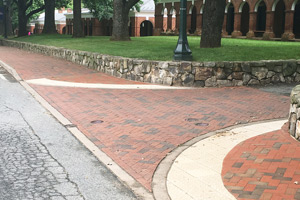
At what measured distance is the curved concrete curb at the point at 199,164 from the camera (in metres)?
4.92

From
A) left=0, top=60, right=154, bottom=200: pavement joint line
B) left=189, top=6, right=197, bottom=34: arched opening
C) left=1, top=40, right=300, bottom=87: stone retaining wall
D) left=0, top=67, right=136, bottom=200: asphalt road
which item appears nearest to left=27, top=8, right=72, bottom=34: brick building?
left=189, top=6, right=197, bottom=34: arched opening

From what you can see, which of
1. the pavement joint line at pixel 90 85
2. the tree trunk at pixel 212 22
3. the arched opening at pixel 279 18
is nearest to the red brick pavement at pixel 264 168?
the pavement joint line at pixel 90 85

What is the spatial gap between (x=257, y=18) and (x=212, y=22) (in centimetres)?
1874

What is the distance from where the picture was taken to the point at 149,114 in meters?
8.98

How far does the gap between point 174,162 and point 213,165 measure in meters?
0.55

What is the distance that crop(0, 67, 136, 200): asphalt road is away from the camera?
4.92 metres

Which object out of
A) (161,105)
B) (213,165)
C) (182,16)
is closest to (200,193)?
(213,165)

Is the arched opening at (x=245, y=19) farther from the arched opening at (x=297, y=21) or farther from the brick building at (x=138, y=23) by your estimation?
the brick building at (x=138, y=23)

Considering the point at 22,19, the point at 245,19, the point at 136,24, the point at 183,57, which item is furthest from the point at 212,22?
the point at 136,24

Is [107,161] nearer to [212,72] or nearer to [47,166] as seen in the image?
[47,166]

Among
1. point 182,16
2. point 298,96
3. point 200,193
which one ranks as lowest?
point 200,193

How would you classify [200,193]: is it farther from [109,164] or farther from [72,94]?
[72,94]

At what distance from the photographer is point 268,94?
37.4 ft

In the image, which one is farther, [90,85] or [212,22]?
[212,22]
